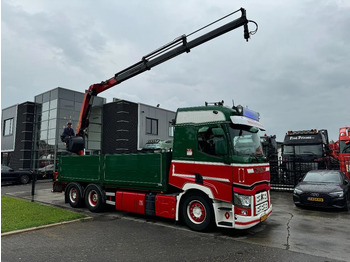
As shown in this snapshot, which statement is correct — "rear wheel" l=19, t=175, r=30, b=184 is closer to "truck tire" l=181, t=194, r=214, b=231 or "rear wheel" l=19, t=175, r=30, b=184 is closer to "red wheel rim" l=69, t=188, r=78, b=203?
"red wheel rim" l=69, t=188, r=78, b=203

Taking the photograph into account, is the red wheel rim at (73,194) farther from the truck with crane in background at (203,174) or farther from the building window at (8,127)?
the building window at (8,127)

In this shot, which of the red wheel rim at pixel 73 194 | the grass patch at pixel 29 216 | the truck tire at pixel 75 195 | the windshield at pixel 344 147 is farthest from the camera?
the windshield at pixel 344 147

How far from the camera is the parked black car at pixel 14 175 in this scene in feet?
62.2

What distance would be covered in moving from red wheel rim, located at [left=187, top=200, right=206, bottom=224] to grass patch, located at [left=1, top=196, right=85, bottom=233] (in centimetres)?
352

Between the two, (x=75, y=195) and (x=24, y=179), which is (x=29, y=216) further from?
(x=24, y=179)

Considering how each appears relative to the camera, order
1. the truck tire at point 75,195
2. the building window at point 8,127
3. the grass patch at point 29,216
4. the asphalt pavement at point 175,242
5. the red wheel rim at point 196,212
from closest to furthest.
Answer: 1. the asphalt pavement at point 175,242
2. the red wheel rim at point 196,212
3. the grass patch at point 29,216
4. the truck tire at point 75,195
5. the building window at point 8,127

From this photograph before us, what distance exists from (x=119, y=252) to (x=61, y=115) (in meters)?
20.7

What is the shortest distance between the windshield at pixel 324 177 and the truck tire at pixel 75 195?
855cm

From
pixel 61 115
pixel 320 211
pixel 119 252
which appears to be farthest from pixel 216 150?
pixel 61 115

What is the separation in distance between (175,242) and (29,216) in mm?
4907

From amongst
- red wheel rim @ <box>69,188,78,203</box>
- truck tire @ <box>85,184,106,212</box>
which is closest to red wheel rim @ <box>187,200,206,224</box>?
truck tire @ <box>85,184,106,212</box>

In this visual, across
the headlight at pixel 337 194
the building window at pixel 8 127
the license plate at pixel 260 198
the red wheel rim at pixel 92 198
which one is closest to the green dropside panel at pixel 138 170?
the red wheel rim at pixel 92 198

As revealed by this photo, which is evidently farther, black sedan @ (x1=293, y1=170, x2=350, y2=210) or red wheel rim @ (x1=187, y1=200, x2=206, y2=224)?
black sedan @ (x1=293, y1=170, x2=350, y2=210)

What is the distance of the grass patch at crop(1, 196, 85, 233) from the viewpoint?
6.92m
